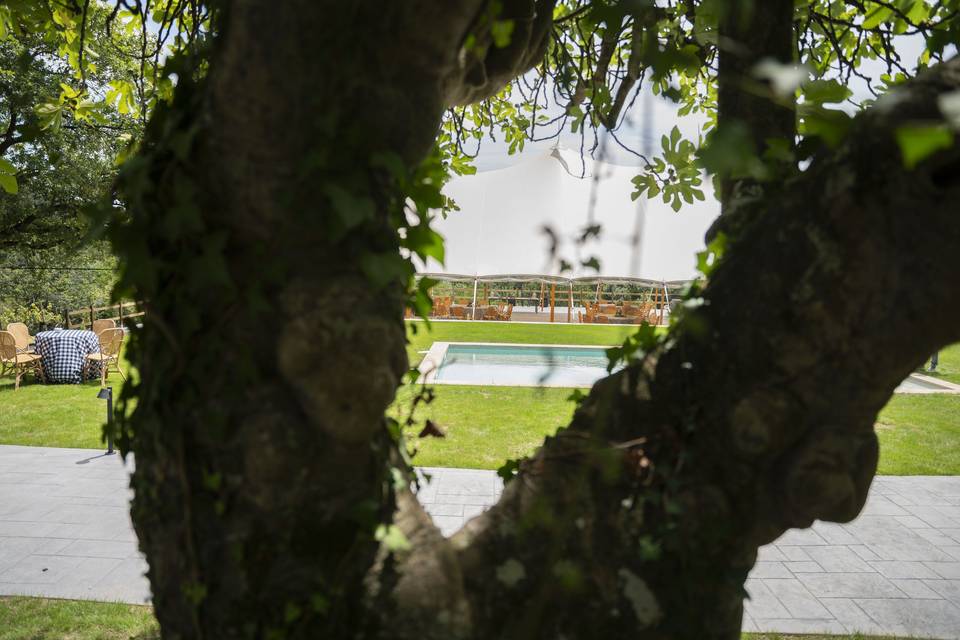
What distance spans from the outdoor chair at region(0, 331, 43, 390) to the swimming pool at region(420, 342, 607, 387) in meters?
5.78

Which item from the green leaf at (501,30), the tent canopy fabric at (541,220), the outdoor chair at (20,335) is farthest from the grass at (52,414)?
the tent canopy fabric at (541,220)

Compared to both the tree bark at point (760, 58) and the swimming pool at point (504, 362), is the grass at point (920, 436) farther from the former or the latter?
the tree bark at point (760, 58)

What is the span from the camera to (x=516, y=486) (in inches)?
46.8

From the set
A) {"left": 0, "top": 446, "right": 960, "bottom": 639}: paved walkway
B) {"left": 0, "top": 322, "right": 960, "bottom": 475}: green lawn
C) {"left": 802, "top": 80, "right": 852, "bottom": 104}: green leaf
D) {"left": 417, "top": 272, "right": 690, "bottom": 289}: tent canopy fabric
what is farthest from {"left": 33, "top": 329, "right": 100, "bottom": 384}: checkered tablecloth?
{"left": 802, "top": 80, "right": 852, "bottom": 104}: green leaf

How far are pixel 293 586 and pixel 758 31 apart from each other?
5.01 feet

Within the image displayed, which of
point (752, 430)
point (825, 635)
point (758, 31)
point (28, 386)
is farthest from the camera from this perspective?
point (28, 386)

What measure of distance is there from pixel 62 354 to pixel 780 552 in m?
9.79

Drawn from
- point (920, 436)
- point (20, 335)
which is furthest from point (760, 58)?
point (20, 335)

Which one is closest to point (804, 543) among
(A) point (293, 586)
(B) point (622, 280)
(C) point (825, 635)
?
(C) point (825, 635)

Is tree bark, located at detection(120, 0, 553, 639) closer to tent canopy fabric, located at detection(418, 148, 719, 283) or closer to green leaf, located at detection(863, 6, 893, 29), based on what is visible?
green leaf, located at detection(863, 6, 893, 29)

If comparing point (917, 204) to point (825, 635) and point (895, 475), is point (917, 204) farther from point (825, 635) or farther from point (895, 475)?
point (895, 475)

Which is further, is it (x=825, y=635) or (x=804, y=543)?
(x=804, y=543)

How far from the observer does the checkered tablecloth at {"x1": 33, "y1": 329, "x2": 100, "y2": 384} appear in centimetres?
913

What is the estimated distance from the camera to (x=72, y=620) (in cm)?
329
